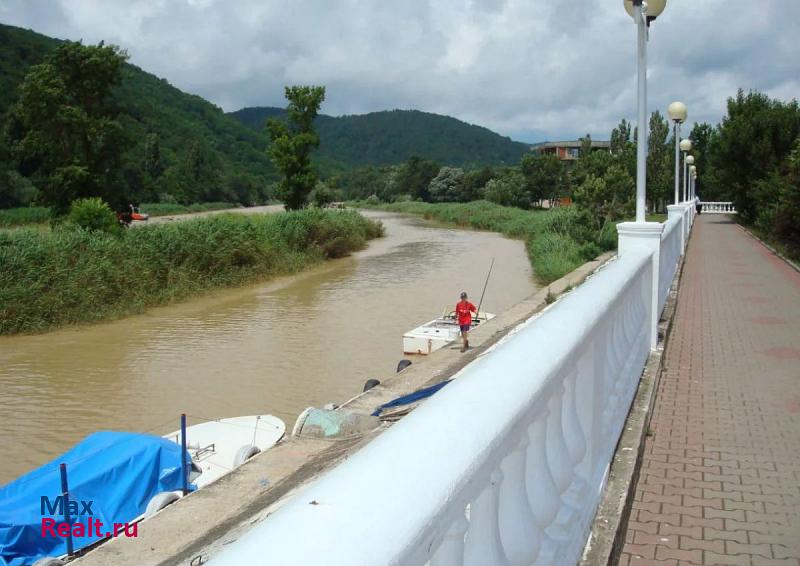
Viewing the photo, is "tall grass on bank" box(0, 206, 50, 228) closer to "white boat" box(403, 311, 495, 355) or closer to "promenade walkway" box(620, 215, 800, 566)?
"white boat" box(403, 311, 495, 355)

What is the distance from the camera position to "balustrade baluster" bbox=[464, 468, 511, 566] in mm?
1634

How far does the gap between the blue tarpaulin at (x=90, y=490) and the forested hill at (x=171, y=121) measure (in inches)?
2137

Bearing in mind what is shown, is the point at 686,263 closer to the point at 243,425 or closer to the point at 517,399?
the point at 243,425

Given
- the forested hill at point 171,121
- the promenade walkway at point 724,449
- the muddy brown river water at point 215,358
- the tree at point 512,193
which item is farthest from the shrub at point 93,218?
the tree at point 512,193

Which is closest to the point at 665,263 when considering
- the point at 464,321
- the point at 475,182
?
the point at 464,321

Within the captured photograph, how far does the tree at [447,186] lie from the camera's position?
92.9 m

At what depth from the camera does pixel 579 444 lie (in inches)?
114

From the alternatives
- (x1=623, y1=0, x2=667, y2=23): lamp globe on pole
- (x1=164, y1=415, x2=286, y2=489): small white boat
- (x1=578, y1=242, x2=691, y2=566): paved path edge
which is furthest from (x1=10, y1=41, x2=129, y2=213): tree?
(x1=578, y1=242, x2=691, y2=566): paved path edge

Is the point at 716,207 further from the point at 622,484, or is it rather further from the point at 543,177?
the point at 622,484

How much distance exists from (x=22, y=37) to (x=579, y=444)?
88.5 metres

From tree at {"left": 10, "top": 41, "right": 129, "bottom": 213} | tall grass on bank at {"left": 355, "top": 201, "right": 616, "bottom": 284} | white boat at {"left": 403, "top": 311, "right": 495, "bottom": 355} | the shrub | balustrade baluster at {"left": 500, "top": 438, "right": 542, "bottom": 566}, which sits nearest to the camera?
balustrade baluster at {"left": 500, "top": 438, "right": 542, "bottom": 566}

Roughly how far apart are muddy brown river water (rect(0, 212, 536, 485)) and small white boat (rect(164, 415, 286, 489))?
2.38 m

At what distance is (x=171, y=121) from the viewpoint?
326 feet

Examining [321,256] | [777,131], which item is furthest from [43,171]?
[777,131]
